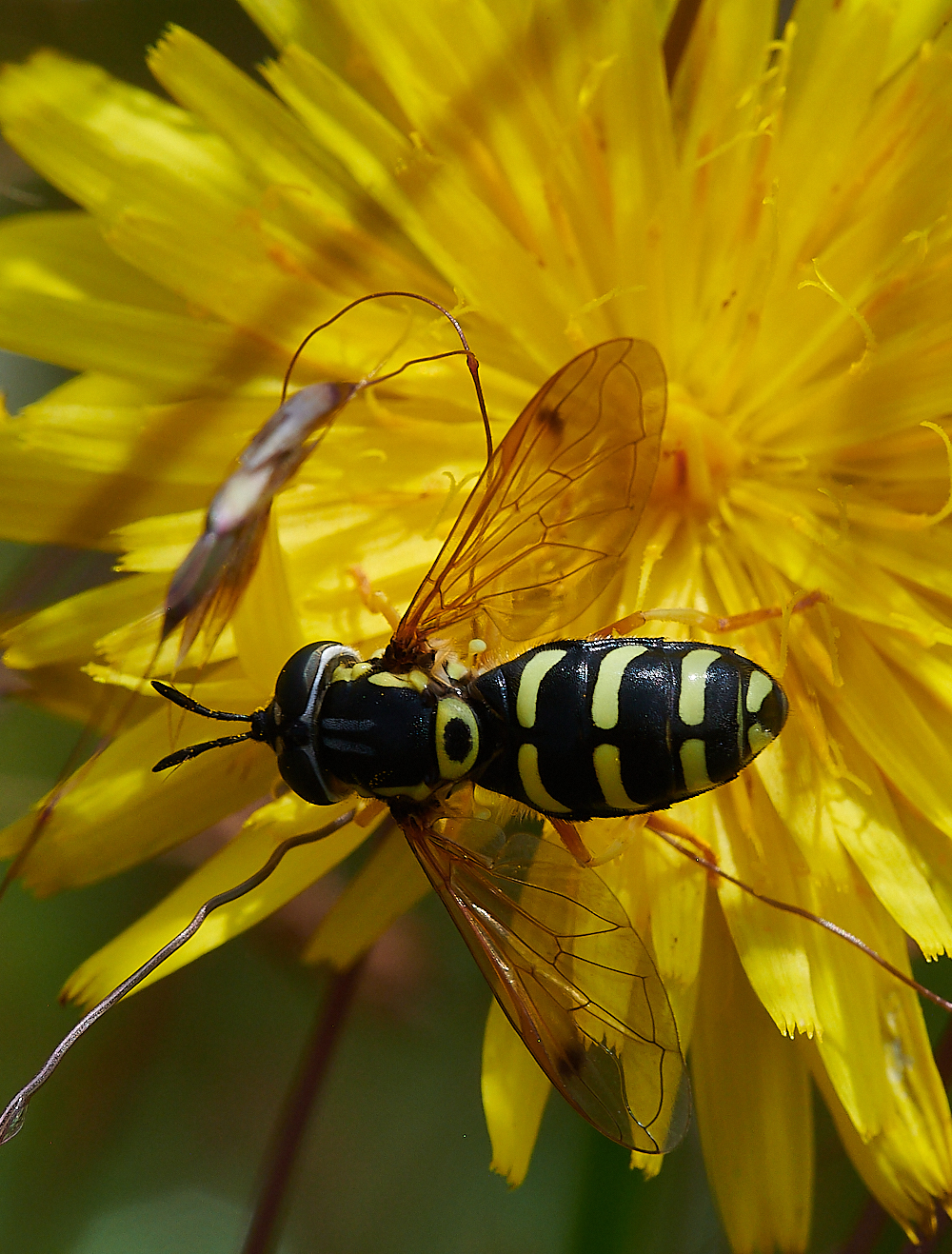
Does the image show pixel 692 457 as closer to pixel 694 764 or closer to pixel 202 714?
pixel 694 764

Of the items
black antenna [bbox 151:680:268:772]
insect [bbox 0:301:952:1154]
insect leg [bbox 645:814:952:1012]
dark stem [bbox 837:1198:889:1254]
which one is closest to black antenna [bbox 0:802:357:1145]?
insect [bbox 0:301:952:1154]

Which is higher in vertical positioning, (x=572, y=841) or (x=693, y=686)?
(x=693, y=686)

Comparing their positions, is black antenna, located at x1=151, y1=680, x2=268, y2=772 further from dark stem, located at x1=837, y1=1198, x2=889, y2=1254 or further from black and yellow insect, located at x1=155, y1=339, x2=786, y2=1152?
dark stem, located at x1=837, y1=1198, x2=889, y2=1254

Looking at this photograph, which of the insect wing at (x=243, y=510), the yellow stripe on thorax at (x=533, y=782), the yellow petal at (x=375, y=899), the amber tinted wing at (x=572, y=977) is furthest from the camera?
the yellow petal at (x=375, y=899)

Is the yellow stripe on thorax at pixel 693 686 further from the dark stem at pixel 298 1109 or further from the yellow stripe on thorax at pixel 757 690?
the dark stem at pixel 298 1109

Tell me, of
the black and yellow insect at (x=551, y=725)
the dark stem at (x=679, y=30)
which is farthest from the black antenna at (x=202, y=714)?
the dark stem at (x=679, y=30)

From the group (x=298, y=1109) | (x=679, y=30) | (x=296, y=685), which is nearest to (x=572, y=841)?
(x=296, y=685)

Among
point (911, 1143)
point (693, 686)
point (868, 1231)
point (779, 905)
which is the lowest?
point (868, 1231)
